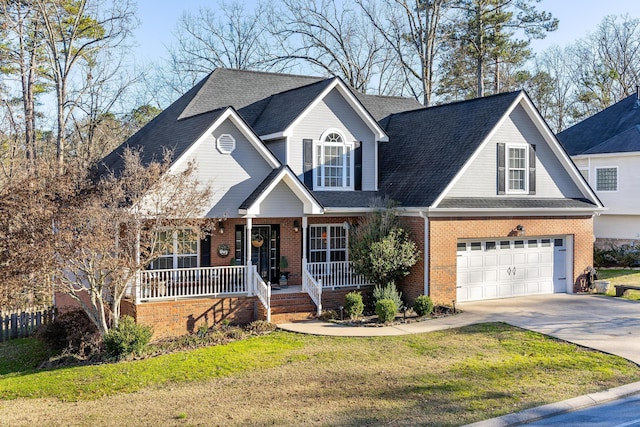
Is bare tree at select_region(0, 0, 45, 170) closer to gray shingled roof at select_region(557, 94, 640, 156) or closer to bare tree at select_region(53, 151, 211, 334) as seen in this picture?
bare tree at select_region(53, 151, 211, 334)

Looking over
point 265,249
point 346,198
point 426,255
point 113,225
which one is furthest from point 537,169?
point 113,225

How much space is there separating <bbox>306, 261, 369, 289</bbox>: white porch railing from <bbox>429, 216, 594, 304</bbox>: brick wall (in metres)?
2.42

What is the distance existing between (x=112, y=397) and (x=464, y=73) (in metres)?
38.6

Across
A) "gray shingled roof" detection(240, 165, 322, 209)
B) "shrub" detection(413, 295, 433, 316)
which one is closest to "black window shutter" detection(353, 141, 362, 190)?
"gray shingled roof" detection(240, 165, 322, 209)

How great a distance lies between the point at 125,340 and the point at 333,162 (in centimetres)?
1010

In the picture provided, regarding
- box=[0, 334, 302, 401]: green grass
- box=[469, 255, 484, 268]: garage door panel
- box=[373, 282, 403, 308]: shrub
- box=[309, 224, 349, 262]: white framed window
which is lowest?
box=[0, 334, 302, 401]: green grass

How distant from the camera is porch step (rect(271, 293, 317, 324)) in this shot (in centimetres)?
1773

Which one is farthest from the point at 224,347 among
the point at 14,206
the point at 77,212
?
the point at 14,206

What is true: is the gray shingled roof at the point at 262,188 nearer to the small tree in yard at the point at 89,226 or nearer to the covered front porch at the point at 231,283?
the covered front porch at the point at 231,283

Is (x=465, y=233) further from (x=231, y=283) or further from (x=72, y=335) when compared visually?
(x=72, y=335)

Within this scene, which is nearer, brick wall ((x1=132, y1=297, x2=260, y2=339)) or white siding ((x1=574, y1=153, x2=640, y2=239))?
brick wall ((x1=132, y1=297, x2=260, y2=339))

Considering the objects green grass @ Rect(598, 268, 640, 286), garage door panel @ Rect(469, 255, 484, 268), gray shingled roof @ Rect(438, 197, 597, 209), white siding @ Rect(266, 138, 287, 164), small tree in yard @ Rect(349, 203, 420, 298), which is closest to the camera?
small tree in yard @ Rect(349, 203, 420, 298)

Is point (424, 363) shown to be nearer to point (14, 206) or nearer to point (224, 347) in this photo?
point (224, 347)

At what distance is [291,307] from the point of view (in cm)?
Result: 1812
